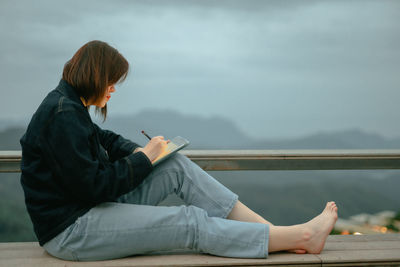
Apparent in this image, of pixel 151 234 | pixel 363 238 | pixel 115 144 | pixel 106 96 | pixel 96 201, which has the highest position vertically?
pixel 106 96

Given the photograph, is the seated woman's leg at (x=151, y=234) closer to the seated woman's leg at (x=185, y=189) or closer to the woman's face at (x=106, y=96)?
the seated woman's leg at (x=185, y=189)

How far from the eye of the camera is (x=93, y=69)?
150cm

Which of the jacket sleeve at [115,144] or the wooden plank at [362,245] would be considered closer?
the wooden plank at [362,245]

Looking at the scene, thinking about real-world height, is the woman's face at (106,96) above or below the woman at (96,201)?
above

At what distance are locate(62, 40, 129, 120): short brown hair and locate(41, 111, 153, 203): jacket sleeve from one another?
130 millimetres

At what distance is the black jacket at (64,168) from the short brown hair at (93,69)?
4cm

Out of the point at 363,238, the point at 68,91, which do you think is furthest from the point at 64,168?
the point at 363,238

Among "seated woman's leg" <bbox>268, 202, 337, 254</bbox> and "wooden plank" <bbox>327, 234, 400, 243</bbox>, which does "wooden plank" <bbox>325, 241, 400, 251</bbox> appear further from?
"seated woman's leg" <bbox>268, 202, 337, 254</bbox>

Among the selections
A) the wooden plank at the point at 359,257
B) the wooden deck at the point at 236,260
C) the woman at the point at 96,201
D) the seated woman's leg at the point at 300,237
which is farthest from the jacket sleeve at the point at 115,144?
the wooden plank at the point at 359,257

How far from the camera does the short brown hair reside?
150cm

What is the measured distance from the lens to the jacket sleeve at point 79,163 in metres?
1.38

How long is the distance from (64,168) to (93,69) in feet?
1.20

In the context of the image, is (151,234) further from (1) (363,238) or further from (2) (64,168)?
(1) (363,238)

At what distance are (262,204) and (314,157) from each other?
133cm
